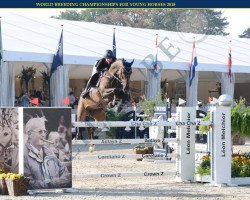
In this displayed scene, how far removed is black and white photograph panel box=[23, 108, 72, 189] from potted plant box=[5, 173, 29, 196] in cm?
14

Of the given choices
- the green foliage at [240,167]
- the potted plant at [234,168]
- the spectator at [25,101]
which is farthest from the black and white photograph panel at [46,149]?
the spectator at [25,101]

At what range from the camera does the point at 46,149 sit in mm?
8328

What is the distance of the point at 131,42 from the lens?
24766mm

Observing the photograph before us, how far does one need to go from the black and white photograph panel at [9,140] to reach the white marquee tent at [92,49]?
9261 mm

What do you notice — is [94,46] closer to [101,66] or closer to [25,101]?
[25,101]

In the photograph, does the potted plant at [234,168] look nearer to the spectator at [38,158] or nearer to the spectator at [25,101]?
the spectator at [38,158]

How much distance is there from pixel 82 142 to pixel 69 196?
3.30 ft

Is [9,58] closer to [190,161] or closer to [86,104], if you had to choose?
[86,104]

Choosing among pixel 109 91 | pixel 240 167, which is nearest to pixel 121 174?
pixel 240 167

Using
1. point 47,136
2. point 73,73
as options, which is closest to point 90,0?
point 47,136

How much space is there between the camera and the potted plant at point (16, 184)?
8.04 meters

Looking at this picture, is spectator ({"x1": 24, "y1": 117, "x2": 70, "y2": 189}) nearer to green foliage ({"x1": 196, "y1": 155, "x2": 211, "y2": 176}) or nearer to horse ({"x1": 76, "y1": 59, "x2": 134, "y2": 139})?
green foliage ({"x1": 196, "y1": 155, "x2": 211, "y2": 176})

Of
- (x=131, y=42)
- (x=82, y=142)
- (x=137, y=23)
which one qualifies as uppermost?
(x=137, y=23)

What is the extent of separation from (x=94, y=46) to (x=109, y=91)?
9661 millimetres
